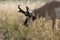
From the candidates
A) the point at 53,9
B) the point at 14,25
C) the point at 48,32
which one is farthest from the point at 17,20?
the point at 48,32

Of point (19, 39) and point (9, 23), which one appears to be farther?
point (9, 23)

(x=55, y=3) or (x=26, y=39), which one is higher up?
(x=55, y=3)

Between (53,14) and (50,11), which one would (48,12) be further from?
(53,14)

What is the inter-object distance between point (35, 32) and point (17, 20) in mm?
1954

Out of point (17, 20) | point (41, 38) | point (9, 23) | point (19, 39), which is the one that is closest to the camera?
point (41, 38)

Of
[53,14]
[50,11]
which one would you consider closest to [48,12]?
[50,11]

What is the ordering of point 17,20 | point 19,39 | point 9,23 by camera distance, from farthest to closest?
point 17,20 → point 9,23 → point 19,39

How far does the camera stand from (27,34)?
25.2 ft

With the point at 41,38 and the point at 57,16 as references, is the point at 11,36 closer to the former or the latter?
the point at 41,38

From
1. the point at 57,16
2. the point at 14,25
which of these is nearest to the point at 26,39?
the point at 14,25

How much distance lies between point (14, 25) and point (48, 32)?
71.3 inches

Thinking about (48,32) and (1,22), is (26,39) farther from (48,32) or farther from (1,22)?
(1,22)

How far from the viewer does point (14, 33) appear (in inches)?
305

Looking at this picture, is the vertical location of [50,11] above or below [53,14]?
above
